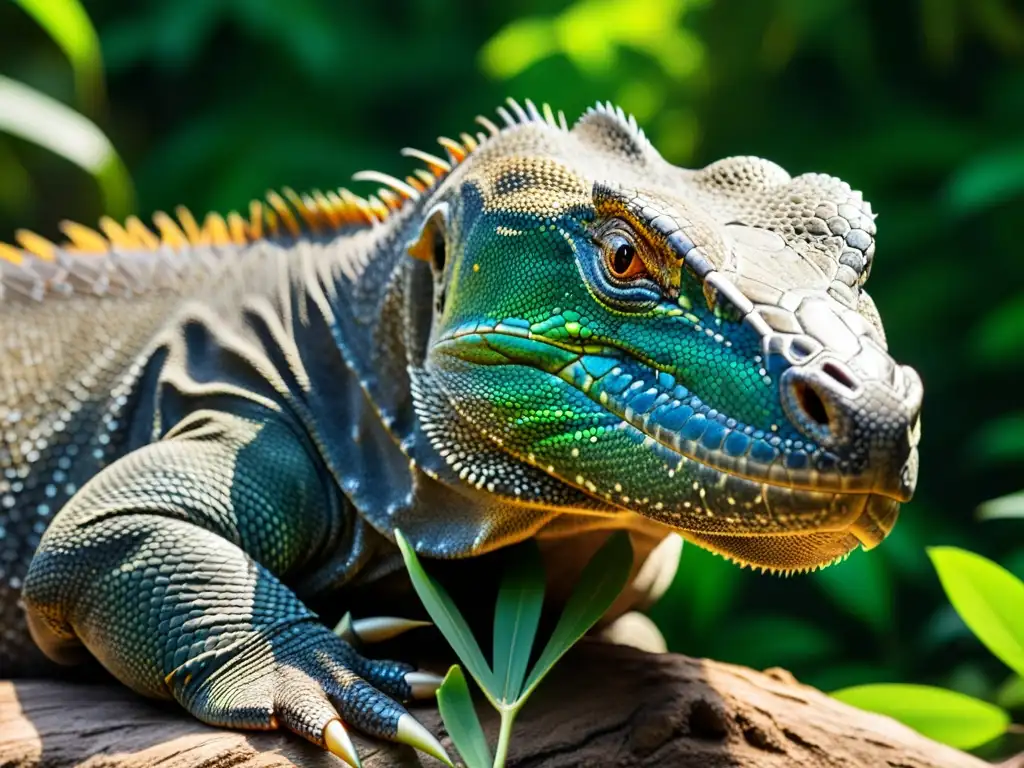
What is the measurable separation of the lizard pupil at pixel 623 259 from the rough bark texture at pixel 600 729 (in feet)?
4.07

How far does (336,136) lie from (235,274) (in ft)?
15.8

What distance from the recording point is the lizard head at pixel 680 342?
2.40m

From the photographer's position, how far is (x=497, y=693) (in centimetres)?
291

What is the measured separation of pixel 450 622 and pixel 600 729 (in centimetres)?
53

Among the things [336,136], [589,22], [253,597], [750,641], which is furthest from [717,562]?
[336,136]

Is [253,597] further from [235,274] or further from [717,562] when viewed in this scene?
[717,562]

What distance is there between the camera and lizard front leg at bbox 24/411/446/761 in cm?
289

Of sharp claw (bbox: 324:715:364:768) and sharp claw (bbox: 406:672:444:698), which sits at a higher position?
sharp claw (bbox: 406:672:444:698)

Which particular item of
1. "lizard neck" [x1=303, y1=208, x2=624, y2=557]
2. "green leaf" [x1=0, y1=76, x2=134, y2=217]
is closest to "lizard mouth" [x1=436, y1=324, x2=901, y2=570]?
"lizard neck" [x1=303, y1=208, x2=624, y2=557]

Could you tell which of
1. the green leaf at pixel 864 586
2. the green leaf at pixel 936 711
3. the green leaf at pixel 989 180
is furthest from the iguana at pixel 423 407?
the green leaf at pixel 989 180

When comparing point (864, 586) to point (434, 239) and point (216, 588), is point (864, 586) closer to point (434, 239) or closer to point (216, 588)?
point (434, 239)

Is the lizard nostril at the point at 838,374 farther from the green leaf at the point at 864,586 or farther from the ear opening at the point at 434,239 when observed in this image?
the green leaf at the point at 864,586

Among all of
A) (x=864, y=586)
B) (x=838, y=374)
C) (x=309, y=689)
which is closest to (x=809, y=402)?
(x=838, y=374)

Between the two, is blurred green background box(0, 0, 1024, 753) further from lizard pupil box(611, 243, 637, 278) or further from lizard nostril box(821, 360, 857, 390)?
lizard nostril box(821, 360, 857, 390)
